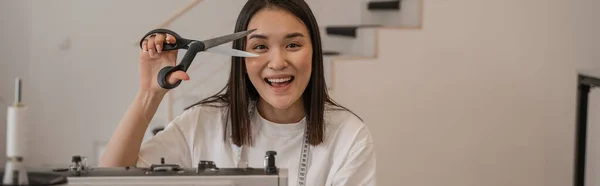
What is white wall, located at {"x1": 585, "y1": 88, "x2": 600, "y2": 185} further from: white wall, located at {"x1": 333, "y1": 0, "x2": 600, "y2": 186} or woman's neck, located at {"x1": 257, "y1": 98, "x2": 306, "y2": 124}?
woman's neck, located at {"x1": 257, "y1": 98, "x2": 306, "y2": 124}

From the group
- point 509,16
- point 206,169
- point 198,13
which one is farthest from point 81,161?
point 198,13

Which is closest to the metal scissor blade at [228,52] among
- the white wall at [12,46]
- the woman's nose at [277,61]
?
the woman's nose at [277,61]

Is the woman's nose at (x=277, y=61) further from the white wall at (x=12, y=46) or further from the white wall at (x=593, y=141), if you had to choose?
the white wall at (x=12, y=46)

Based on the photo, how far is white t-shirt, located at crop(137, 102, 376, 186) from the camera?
5.26ft

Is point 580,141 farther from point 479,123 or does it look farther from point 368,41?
point 368,41

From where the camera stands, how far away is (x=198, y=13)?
4160 mm

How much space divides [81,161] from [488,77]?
8.76ft

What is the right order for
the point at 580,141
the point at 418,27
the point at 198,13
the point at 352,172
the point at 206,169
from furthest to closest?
1. the point at 198,13
2. the point at 418,27
3. the point at 580,141
4. the point at 352,172
5. the point at 206,169

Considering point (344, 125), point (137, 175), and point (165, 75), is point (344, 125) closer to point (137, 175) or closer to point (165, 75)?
point (165, 75)

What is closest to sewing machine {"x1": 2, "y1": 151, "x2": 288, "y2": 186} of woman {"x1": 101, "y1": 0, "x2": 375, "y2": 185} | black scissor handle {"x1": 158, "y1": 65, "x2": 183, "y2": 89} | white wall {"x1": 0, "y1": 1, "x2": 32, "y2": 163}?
black scissor handle {"x1": 158, "y1": 65, "x2": 183, "y2": 89}

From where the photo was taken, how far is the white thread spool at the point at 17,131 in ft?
2.74

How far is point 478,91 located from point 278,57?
215 cm

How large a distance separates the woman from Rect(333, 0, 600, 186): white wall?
70.9 inches

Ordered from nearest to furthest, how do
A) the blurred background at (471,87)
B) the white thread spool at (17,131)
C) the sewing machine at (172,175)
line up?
the white thread spool at (17,131) < the sewing machine at (172,175) < the blurred background at (471,87)
